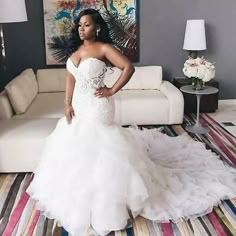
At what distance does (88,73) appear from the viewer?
2365mm

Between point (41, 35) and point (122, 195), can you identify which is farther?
point (41, 35)

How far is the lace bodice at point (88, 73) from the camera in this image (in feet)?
7.72

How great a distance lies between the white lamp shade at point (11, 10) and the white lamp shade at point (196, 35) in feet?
7.40

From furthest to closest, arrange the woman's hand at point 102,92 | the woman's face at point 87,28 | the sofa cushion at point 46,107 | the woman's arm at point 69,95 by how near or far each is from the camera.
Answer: the sofa cushion at point 46,107, the woman's arm at point 69,95, the woman's hand at point 102,92, the woman's face at point 87,28

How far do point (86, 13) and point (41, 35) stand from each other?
9.75ft

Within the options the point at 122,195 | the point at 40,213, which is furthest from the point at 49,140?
the point at 122,195

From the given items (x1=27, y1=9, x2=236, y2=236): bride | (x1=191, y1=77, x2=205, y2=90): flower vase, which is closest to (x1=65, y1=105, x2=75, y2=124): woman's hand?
(x1=27, y1=9, x2=236, y2=236): bride

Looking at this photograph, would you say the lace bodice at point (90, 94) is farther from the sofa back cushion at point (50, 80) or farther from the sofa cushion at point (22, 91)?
the sofa back cushion at point (50, 80)

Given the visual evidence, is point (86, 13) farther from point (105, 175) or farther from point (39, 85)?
point (39, 85)

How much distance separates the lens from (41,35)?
5.12m

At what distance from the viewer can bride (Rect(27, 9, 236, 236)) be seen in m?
2.37

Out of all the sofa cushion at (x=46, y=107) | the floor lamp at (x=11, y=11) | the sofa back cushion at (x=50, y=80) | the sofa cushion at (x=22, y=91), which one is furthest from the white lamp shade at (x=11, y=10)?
the sofa back cushion at (x=50, y=80)

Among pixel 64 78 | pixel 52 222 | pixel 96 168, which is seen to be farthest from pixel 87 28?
pixel 64 78

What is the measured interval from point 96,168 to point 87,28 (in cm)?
93
